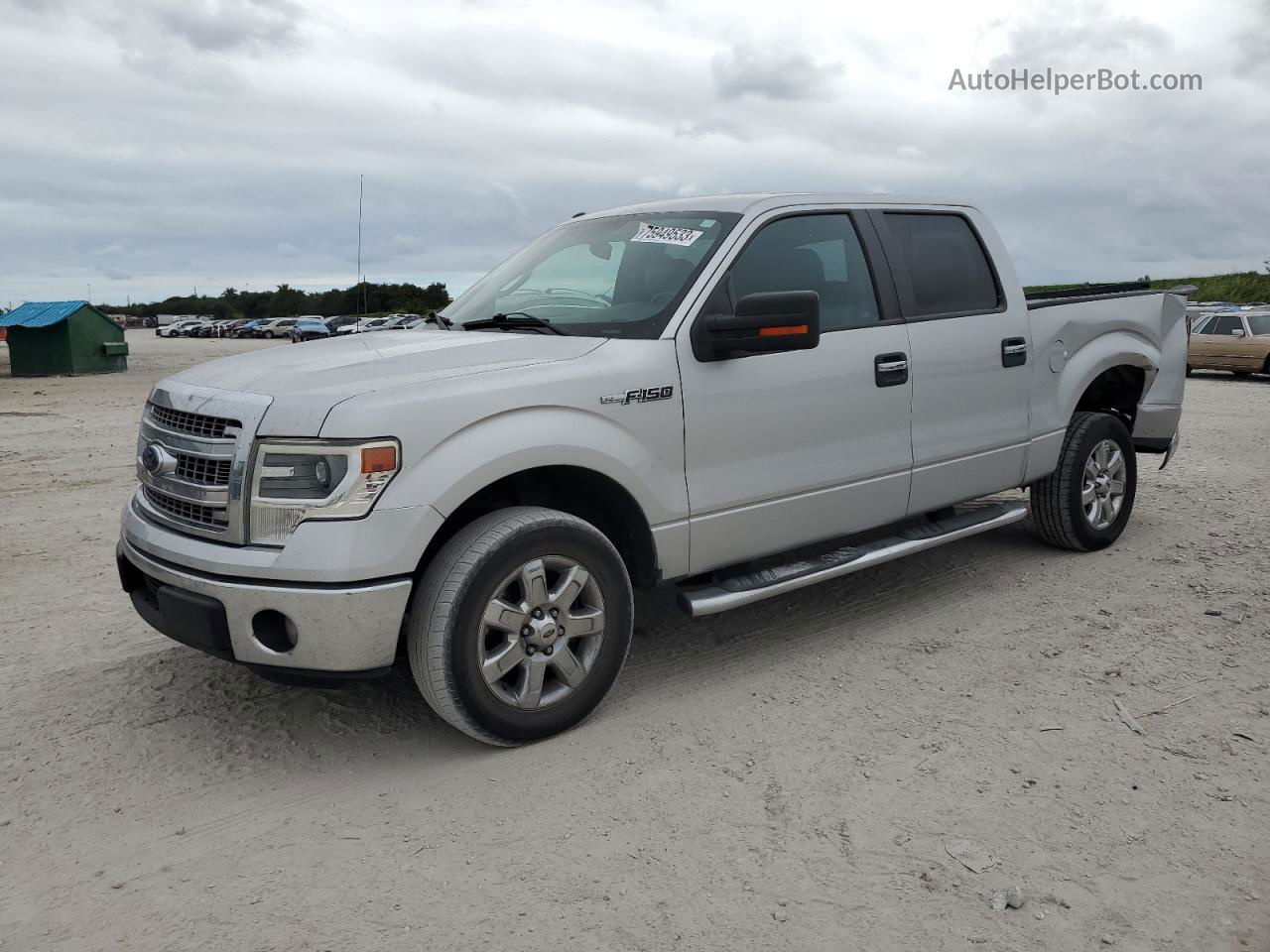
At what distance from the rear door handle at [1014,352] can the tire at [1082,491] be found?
0.75 m

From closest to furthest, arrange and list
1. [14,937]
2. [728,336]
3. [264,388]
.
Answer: [14,937]
[264,388]
[728,336]

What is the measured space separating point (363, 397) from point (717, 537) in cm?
151

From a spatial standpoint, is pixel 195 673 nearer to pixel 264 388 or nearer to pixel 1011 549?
pixel 264 388

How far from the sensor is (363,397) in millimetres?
3322

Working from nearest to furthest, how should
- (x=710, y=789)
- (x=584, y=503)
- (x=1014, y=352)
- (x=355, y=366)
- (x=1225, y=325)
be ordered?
(x=710, y=789) → (x=355, y=366) → (x=584, y=503) → (x=1014, y=352) → (x=1225, y=325)

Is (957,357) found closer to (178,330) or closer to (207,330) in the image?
(207,330)

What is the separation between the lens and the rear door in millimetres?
4879

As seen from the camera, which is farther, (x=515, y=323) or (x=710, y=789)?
(x=515, y=323)

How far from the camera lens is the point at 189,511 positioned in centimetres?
359

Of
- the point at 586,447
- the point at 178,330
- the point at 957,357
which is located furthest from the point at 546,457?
the point at 178,330

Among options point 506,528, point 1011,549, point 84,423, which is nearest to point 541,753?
point 506,528

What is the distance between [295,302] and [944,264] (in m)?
99.0

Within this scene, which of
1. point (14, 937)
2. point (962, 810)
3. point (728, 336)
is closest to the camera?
point (14, 937)

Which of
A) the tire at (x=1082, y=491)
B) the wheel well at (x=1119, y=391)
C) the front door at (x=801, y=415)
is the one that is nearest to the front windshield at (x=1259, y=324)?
the wheel well at (x=1119, y=391)
